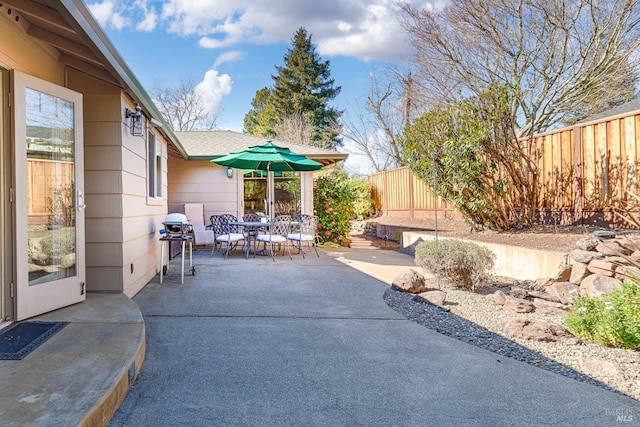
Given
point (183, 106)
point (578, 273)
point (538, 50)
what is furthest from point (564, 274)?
point (183, 106)

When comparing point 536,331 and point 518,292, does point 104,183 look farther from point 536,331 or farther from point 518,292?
point 518,292

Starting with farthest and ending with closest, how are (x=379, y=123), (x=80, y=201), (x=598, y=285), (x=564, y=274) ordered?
(x=379, y=123) < (x=564, y=274) < (x=598, y=285) < (x=80, y=201)

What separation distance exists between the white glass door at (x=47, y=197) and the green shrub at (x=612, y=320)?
449 centimetres

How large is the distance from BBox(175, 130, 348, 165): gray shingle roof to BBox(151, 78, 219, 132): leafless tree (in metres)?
14.1

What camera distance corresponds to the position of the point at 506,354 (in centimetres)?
305

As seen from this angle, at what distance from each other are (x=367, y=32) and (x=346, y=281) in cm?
1637

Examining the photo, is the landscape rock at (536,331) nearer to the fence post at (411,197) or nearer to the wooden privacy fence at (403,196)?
the wooden privacy fence at (403,196)

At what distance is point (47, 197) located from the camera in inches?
134

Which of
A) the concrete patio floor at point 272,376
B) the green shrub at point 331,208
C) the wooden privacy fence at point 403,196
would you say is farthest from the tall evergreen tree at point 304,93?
the concrete patio floor at point 272,376

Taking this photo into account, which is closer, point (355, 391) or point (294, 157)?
point (355, 391)

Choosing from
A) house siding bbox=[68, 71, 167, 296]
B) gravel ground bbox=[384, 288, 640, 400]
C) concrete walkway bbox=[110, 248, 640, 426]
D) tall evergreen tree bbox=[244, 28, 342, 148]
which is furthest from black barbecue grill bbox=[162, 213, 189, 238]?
tall evergreen tree bbox=[244, 28, 342, 148]

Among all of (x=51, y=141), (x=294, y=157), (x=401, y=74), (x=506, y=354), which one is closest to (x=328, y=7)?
(x=401, y=74)

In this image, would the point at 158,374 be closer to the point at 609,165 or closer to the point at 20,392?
the point at 20,392

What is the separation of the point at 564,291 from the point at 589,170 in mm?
2674
